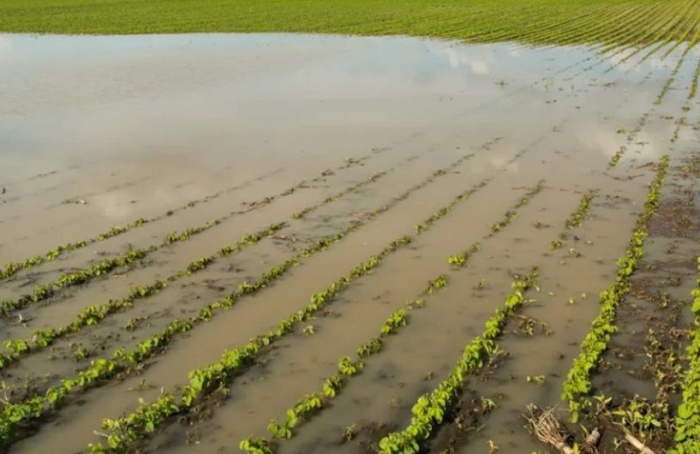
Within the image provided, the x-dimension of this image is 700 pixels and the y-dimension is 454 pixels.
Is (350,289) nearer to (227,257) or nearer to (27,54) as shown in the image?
(227,257)

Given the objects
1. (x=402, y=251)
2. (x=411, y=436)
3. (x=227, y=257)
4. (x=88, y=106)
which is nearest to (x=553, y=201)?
(x=402, y=251)

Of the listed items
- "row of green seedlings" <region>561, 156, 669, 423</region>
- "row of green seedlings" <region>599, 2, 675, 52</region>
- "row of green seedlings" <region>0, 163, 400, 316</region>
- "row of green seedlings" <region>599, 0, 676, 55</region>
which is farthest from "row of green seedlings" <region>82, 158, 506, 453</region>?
"row of green seedlings" <region>599, 2, 675, 52</region>

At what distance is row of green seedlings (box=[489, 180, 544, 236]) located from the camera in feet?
35.3

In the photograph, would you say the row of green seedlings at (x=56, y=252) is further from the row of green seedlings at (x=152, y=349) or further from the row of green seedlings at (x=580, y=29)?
the row of green seedlings at (x=580, y=29)

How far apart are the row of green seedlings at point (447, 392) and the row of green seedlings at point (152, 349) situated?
2.00m

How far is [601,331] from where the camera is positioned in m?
7.51

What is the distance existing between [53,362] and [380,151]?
923 cm

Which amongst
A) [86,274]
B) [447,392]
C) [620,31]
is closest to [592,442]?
[447,392]

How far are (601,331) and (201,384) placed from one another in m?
4.27

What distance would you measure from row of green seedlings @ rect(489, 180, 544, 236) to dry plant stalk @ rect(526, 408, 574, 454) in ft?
15.5

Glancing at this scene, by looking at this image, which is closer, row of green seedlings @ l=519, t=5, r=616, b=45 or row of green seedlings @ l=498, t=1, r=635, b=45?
row of green seedlings @ l=498, t=1, r=635, b=45

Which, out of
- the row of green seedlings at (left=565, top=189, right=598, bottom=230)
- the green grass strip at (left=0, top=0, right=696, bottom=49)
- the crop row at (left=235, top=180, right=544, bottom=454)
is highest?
the green grass strip at (left=0, top=0, right=696, bottom=49)

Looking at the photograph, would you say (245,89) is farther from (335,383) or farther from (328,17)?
(328,17)

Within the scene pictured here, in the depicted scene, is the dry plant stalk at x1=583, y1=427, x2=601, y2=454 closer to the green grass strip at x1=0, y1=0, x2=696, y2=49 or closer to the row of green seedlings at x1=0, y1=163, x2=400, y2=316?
the row of green seedlings at x1=0, y1=163, x2=400, y2=316
